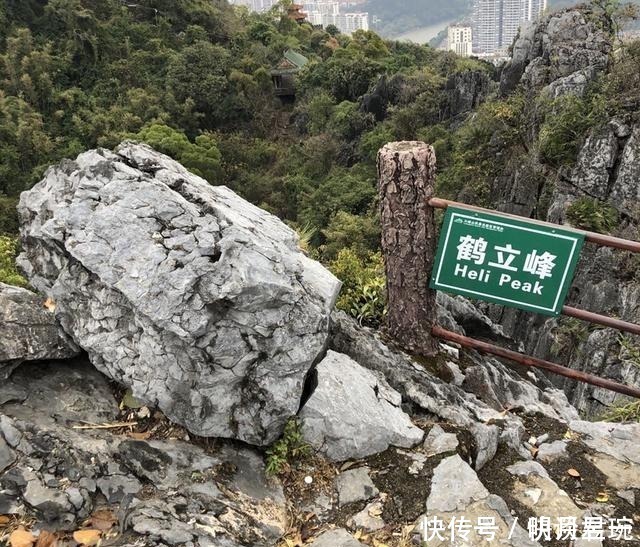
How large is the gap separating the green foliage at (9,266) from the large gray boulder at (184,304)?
3.92 ft

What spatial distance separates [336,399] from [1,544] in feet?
4.73

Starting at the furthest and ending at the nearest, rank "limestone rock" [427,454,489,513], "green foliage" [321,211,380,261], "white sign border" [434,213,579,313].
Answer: "green foliage" [321,211,380,261], "white sign border" [434,213,579,313], "limestone rock" [427,454,489,513]

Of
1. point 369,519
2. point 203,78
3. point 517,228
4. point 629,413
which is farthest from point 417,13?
point 369,519

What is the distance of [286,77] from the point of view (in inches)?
1041

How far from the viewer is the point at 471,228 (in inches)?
103

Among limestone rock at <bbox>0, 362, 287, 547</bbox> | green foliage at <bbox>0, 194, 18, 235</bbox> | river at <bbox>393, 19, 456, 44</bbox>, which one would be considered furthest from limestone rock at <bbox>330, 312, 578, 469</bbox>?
river at <bbox>393, 19, 456, 44</bbox>

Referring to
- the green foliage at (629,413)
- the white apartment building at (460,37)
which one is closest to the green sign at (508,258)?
the green foliage at (629,413)

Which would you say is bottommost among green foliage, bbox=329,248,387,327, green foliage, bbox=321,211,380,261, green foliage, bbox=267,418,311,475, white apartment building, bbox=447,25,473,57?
green foliage, bbox=321,211,380,261

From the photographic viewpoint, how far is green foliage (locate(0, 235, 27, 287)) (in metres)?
3.59

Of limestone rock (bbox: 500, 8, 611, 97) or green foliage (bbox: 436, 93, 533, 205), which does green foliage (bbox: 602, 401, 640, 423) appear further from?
green foliage (bbox: 436, 93, 533, 205)

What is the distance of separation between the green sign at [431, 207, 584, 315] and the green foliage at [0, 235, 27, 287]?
289 cm

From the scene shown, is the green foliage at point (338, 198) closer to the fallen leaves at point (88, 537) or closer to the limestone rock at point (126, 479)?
the limestone rock at point (126, 479)

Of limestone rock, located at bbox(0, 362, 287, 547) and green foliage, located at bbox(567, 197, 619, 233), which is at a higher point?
green foliage, located at bbox(567, 197, 619, 233)

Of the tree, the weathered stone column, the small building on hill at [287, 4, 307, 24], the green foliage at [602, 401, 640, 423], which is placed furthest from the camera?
the small building on hill at [287, 4, 307, 24]
